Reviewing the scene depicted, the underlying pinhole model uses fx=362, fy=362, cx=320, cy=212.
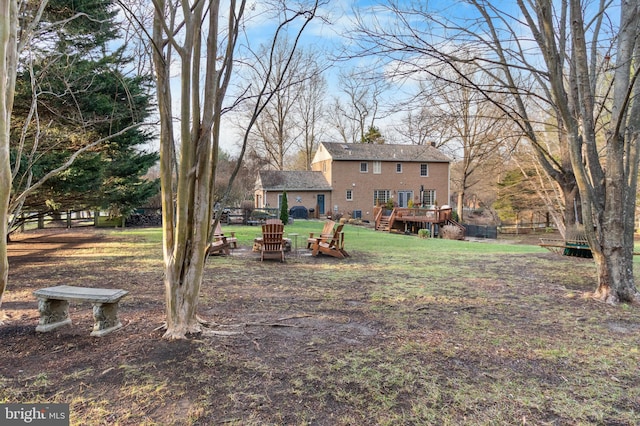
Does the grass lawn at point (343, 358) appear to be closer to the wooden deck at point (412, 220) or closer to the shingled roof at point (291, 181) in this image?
the wooden deck at point (412, 220)

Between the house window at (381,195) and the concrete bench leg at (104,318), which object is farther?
the house window at (381,195)

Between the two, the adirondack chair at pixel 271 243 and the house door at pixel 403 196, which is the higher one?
the house door at pixel 403 196

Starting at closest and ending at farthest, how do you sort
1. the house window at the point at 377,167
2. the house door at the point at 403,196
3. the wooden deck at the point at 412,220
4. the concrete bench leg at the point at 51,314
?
the concrete bench leg at the point at 51,314 → the wooden deck at the point at 412,220 → the house window at the point at 377,167 → the house door at the point at 403,196

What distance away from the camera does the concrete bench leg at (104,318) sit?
12.5ft

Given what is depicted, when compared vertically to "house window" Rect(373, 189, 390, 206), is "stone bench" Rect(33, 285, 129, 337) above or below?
below

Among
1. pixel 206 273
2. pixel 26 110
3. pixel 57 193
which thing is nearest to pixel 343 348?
pixel 206 273

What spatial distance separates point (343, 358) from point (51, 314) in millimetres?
3224

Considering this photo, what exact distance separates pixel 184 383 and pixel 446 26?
594 cm

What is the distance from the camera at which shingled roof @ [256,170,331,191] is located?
3183 centimetres

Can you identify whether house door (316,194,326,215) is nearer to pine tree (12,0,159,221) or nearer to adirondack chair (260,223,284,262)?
pine tree (12,0,159,221)

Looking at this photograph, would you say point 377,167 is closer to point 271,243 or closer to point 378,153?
point 378,153

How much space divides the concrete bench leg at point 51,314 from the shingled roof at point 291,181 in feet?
90.0

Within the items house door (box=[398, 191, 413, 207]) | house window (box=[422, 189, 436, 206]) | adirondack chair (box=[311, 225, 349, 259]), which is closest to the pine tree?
adirondack chair (box=[311, 225, 349, 259])

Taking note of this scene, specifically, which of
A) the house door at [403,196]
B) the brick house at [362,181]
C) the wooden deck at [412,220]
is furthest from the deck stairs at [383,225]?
the house door at [403,196]
